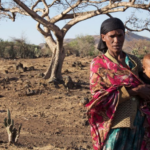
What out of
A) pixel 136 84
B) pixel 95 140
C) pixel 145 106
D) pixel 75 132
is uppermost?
pixel 136 84

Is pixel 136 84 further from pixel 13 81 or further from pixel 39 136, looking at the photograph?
pixel 13 81

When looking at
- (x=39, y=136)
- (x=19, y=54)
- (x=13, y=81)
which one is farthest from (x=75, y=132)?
(x=19, y=54)

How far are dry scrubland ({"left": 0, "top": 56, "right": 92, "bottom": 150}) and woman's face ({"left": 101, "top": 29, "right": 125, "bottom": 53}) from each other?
248cm

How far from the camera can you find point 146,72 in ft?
7.77

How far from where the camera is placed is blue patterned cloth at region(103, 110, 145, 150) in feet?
7.28

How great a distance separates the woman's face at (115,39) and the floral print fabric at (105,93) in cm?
12

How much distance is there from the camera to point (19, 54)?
1823 cm

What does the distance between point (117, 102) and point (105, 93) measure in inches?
4.5

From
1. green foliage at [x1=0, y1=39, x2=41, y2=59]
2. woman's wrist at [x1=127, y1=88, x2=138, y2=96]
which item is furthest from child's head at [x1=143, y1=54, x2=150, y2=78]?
green foliage at [x1=0, y1=39, x2=41, y2=59]

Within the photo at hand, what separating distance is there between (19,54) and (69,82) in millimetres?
9836

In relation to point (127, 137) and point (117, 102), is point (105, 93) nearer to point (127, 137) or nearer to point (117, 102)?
point (117, 102)

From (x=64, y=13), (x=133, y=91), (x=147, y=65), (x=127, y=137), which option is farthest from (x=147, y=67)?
(x=64, y=13)

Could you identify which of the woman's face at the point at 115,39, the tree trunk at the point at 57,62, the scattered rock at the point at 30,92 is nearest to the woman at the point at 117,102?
the woman's face at the point at 115,39

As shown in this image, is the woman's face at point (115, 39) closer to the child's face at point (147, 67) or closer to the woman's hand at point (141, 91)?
the child's face at point (147, 67)
